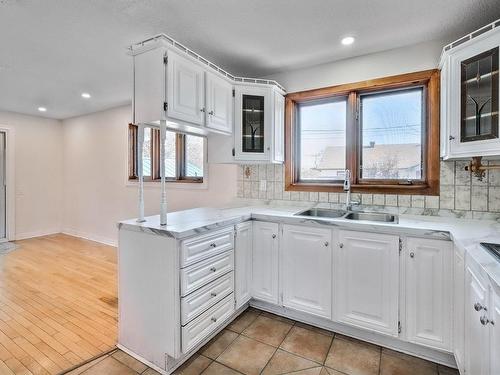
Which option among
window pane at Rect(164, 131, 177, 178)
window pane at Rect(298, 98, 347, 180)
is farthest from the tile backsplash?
window pane at Rect(164, 131, 177, 178)

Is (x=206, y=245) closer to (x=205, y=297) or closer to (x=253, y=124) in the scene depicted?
(x=205, y=297)

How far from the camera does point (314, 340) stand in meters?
2.16

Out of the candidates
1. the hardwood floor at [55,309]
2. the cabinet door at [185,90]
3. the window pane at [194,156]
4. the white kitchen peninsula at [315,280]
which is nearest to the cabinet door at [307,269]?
the white kitchen peninsula at [315,280]

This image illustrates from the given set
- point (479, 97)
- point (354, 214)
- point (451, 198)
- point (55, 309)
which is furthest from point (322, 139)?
point (55, 309)

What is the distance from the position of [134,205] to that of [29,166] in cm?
259

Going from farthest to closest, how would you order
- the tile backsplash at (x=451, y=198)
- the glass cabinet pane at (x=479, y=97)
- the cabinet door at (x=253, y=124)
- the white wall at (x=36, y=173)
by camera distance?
the white wall at (x=36, y=173), the cabinet door at (x=253, y=124), the tile backsplash at (x=451, y=198), the glass cabinet pane at (x=479, y=97)

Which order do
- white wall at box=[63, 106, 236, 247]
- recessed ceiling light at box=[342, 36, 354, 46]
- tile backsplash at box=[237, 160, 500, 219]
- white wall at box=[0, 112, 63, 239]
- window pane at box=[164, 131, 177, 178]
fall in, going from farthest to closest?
white wall at box=[0, 112, 63, 239]
white wall at box=[63, 106, 236, 247]
window pane at box=[164, 131, 177, 178]
recessed ceiling light at box=[342, 36, 354, 46]
tile backsplash at box=[237, 160, 500, 219]

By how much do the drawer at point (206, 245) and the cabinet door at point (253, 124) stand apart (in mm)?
916

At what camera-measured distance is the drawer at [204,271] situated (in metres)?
1.82

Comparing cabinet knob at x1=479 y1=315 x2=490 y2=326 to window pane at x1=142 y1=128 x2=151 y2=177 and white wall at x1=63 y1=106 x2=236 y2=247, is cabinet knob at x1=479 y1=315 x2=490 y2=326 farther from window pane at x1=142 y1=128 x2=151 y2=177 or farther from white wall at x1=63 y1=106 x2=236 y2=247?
window pane at x1=142 y1=128 x2=151 y2=177

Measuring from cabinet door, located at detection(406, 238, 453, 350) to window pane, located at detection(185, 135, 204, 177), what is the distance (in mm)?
2756

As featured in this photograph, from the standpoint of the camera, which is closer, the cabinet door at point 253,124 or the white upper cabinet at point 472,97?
the white upper cabinet at point 472,97

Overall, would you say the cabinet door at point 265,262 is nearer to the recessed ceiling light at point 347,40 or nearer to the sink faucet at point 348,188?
the sink faucet at point 348,188

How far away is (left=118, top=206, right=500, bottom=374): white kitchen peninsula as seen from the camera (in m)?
1.78
